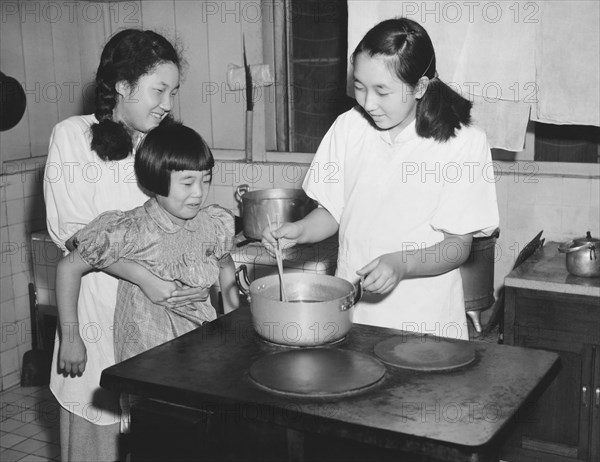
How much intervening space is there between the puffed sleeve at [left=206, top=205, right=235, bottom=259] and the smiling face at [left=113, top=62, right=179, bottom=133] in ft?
1.10

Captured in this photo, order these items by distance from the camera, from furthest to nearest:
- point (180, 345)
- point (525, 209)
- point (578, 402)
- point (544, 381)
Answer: point (525, 209) < point (578, 402) < point (180, 345) < point (544, 381)

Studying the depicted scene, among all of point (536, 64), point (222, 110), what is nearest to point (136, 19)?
point (222, 110)

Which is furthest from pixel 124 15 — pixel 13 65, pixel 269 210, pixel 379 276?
pixel 379 276

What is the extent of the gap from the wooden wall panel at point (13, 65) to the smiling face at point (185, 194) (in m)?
2.12

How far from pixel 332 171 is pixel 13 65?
2.43 meters

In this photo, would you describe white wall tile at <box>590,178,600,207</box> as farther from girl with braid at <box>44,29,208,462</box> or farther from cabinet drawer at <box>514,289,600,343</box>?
girl with braid at <box>44,29,208,462</box>

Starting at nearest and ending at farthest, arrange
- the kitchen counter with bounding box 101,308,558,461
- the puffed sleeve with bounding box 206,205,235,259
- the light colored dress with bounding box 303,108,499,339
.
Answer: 1. the kitchen counter with bounding box 101,308,558,461
2. the light colored dress with bounding box 303,108,499,339
3. the puffed sleeve with bounding box 206,205,235,259

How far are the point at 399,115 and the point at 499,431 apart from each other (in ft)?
3.28

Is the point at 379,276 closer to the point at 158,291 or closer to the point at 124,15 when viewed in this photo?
the point at 158,291

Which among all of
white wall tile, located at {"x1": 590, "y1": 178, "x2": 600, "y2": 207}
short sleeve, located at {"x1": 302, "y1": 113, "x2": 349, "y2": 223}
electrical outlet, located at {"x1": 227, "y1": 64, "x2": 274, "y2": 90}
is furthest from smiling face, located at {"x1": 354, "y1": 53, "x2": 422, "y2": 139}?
electrical outlet, located at {"x1": 227, "y1": 64, "x2": 274, "y2": 90}

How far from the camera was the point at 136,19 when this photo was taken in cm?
425

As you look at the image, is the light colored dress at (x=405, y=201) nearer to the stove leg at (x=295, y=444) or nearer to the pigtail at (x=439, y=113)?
the pigtail at (x=439, y=113)

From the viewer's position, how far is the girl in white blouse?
203 cm

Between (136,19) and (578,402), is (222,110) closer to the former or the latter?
(136,19)
